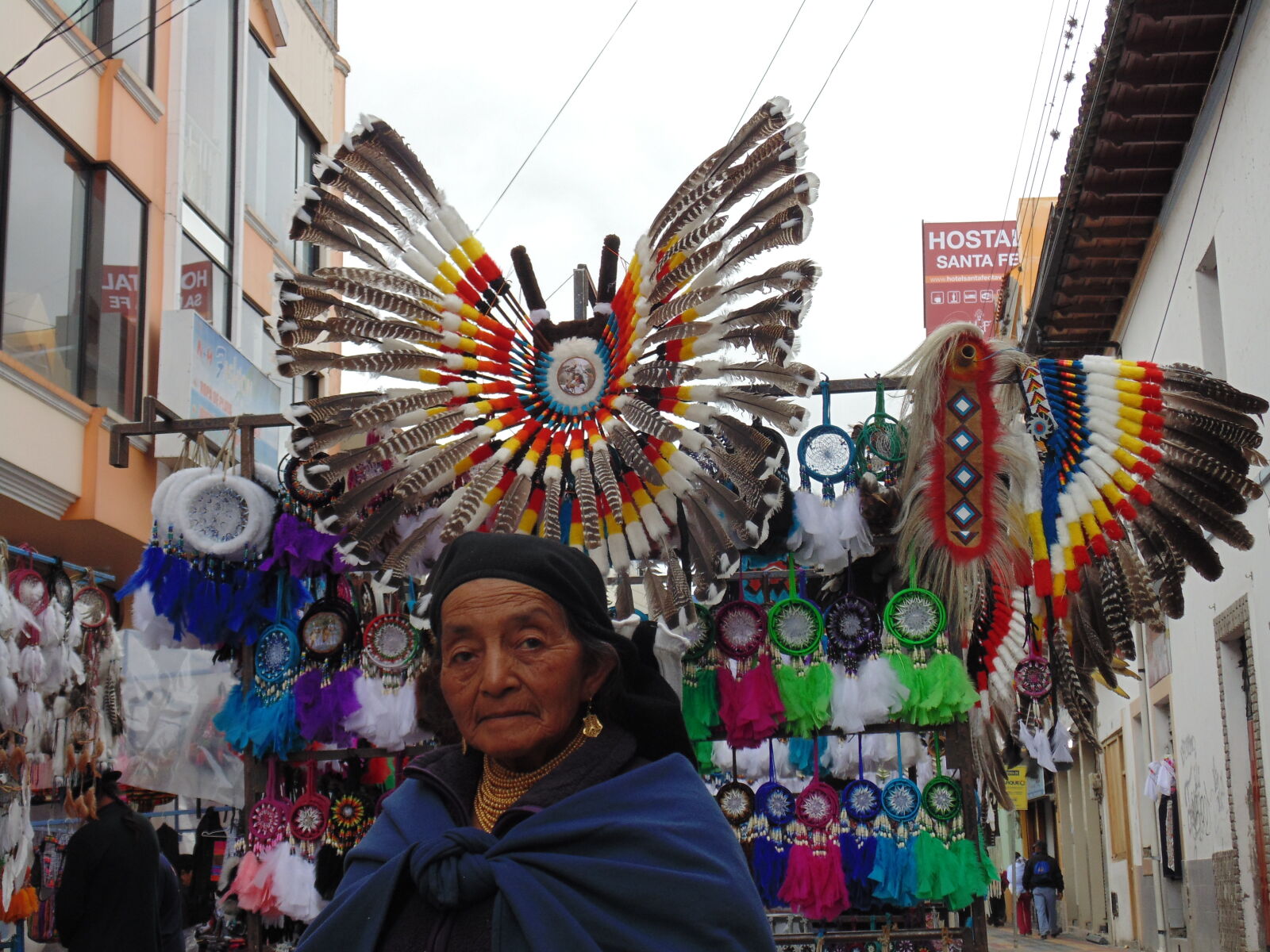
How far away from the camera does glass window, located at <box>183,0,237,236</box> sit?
13.1 metres

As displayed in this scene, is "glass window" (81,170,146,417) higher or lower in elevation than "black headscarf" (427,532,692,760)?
higher

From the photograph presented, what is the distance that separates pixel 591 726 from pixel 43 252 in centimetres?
923

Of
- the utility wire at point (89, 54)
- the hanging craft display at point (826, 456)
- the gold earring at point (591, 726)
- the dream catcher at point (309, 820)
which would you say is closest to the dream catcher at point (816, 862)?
the hanging craft display at point (826, 456)

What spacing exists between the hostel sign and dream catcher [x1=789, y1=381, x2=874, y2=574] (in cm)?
2024

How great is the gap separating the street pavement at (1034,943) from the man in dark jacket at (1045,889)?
8.4 inches

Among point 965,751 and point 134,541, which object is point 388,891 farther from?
point 134,541

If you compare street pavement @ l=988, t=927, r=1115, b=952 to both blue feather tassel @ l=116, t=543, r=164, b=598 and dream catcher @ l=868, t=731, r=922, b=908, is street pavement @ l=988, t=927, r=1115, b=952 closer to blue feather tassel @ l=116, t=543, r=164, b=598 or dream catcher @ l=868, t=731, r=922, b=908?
dream catcher @ l=868, t=731, r=922, b=908

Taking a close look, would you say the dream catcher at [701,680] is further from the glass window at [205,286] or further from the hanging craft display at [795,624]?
the glass window at [205,286]

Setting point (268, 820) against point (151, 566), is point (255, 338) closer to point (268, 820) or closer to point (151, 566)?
point (151, 566)

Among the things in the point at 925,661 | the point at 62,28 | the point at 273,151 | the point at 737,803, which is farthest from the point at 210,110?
the point at 925,661

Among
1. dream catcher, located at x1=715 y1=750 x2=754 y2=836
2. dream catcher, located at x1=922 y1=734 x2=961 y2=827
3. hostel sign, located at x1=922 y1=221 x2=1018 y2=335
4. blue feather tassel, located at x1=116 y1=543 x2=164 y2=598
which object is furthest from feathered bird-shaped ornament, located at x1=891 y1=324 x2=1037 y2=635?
hostel sign, located at x1=922 y1=221 x2=1018 y2=335

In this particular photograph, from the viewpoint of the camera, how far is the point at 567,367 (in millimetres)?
5172

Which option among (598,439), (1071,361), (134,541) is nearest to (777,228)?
(598,439)

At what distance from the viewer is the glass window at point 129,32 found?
1138cm
